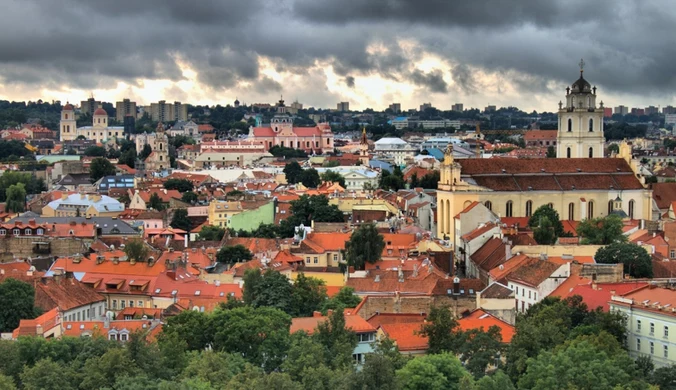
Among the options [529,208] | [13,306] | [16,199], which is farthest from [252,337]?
[16,199]

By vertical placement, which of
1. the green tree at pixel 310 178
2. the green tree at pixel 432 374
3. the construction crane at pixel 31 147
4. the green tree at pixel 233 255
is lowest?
the green tree at pixel 432 374

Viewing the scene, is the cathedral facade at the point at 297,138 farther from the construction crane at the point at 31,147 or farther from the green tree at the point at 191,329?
the green tree at the point at 191,329

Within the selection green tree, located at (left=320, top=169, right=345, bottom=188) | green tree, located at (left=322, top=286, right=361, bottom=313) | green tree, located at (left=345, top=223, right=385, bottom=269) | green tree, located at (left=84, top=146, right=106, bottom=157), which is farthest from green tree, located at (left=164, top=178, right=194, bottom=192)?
green tree, located at (left=84, top=146, right=106, bottom=157)

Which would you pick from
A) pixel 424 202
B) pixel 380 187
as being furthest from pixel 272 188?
pixel 424 202

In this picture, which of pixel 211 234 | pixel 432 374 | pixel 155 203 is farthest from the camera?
pixel 155 203

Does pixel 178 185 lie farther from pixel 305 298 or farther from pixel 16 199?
pixel 305 298

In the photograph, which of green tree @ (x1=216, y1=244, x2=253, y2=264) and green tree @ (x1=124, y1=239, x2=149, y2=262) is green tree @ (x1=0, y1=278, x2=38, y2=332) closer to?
green tree @ (x1=124, y1=239, x2=149, y2=262)

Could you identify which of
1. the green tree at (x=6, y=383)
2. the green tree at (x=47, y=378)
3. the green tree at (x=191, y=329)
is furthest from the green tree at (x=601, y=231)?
the green tree at (x=6, y=383)
